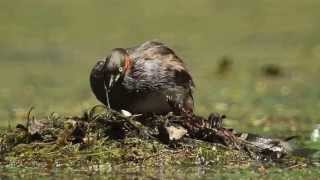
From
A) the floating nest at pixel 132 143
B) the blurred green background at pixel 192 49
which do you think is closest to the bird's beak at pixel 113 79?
the floating nest at pixel 132 143

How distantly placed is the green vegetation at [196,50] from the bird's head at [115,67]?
1.94 meters

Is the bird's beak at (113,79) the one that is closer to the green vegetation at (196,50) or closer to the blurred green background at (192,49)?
the green vegetation at (196,50)

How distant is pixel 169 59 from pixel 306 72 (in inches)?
277

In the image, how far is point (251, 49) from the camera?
1577cm

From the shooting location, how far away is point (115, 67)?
6.62m

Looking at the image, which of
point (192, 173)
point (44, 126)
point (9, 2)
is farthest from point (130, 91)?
point (9, 2)

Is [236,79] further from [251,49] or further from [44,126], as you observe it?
[44,126]

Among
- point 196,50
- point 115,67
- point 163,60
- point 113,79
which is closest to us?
point 115,67

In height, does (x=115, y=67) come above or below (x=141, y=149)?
above

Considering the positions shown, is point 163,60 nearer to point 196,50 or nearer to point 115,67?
point 115,67

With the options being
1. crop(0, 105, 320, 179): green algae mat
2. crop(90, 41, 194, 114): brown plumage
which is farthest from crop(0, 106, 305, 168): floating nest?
crop(90, 41, 194, 114): brown plumage

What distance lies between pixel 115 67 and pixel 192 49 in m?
9.18

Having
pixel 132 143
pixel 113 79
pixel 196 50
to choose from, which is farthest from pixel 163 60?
pixel 196 50

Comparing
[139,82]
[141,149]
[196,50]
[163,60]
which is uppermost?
[196,50]
